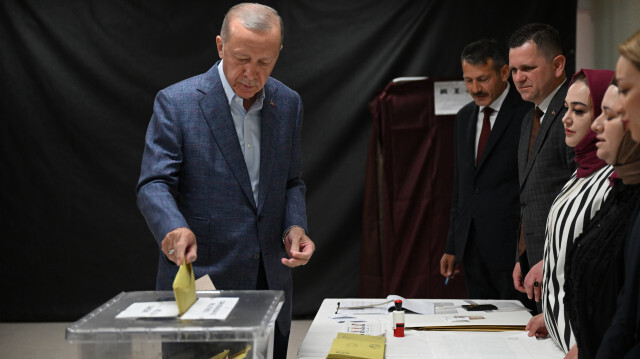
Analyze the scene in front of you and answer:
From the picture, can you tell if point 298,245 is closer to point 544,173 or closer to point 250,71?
point 250,71

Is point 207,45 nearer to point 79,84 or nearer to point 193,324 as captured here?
point 79,84

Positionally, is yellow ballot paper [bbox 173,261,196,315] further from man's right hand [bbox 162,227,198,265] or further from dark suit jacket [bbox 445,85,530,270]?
dark suit jacket [bbox 445,85,530,270]

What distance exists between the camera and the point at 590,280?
4.62ft

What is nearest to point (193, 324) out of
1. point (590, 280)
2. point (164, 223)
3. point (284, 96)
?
point (164, 223)

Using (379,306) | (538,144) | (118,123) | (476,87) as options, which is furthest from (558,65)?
(118,123)

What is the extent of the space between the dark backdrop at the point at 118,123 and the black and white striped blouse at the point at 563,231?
2833mm

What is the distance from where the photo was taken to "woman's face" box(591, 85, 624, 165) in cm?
136

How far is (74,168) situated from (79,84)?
0.62 meters

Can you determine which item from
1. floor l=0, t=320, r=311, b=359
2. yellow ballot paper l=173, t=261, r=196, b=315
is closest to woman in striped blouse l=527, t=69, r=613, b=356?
yellow ballot paper l=173, t=261, r=196, b=315

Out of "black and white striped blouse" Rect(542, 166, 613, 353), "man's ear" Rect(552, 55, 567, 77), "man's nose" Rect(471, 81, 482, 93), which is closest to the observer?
"black and white striped blouse" Rect(542, 166, 613, 353)

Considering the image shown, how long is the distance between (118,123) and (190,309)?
11.9ft

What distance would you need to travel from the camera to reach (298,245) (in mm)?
1894

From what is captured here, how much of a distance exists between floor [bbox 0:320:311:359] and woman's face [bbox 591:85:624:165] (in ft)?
8.71

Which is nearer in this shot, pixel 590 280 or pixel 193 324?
pixel 193 324
